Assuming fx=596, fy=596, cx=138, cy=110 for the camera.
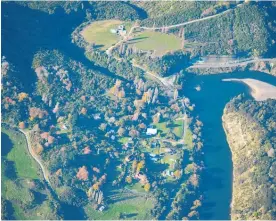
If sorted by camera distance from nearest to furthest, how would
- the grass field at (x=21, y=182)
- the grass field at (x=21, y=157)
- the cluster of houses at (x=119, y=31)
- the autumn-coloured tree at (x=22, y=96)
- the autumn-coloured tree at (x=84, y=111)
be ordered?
1. the grass field at (x=21, y=182)
2. the grass field at (x=21, y=157)
3. the autumn-coloured tree at (x=22, y=96)
4. the autumn-coloured tree at (x=84, y=111)
5. the cluster of houses at (x=119, y=31)

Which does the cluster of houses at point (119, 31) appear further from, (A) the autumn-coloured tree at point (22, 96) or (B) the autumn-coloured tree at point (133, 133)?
(A) the autumn-coloured tree at point (22, 96)

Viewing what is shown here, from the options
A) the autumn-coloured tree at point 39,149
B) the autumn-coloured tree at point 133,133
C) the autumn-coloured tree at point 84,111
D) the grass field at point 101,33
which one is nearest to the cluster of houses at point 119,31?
the grass field at point 101,33

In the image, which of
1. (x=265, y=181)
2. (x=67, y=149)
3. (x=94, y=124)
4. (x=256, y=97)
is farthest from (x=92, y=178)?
(x=256, y=97)

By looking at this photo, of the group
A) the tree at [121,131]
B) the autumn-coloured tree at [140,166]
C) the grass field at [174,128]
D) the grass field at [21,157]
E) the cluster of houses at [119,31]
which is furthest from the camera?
the cluster of houses at [119,31]

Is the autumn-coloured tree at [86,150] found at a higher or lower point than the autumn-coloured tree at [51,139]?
lower

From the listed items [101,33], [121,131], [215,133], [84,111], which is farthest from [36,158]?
[101,33]

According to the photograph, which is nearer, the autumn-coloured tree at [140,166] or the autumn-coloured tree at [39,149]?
the autumn-coloured tree at [39,149]

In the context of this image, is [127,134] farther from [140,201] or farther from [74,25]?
[74,25]
